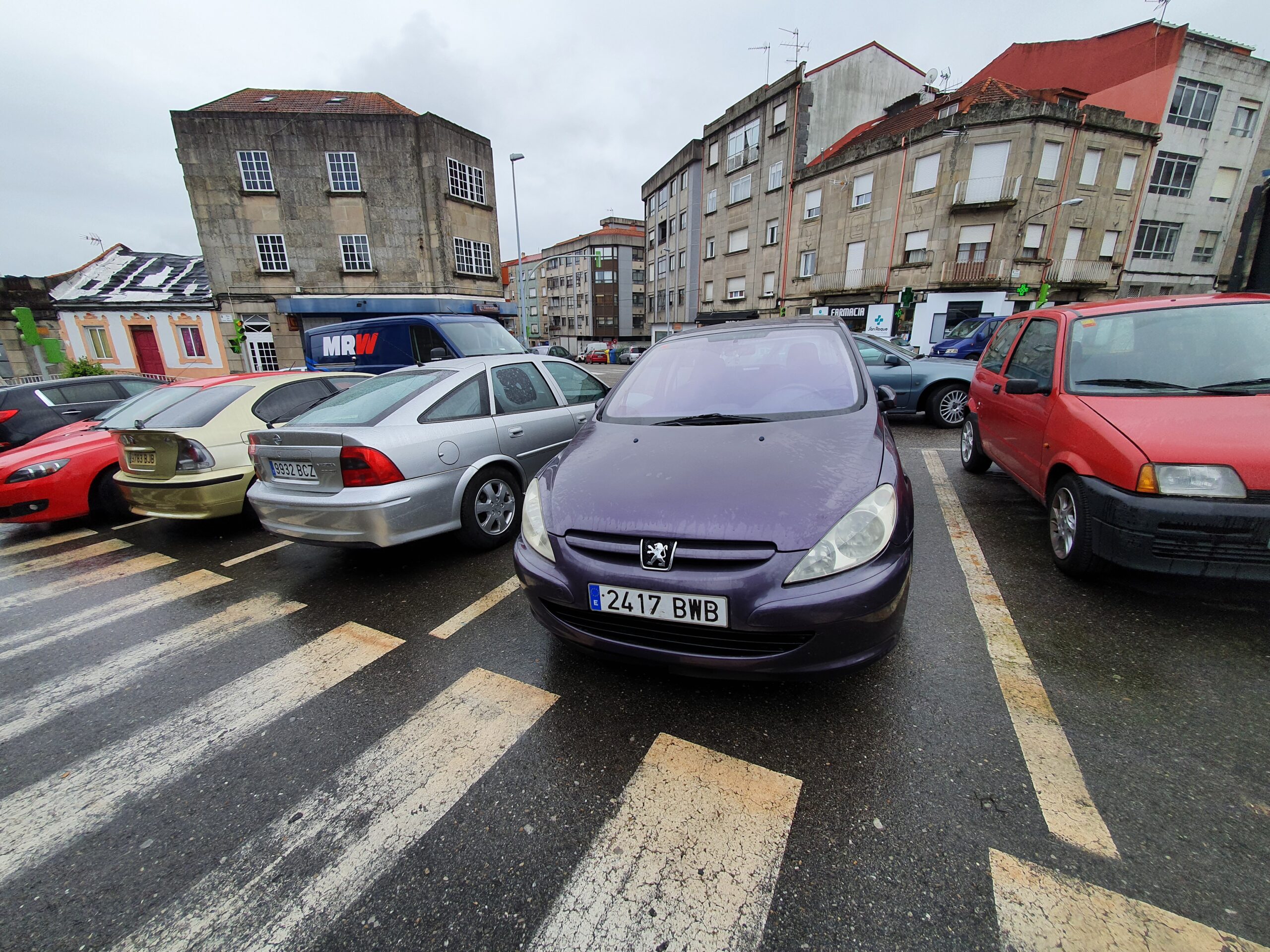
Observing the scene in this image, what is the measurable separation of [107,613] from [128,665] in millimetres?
1080

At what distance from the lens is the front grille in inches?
75.5

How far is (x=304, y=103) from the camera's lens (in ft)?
75.2

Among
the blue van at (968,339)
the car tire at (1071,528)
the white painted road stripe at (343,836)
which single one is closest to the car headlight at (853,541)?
the white painted road stripe at (343,836)

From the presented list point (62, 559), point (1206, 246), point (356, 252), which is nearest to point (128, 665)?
point (62, 559)

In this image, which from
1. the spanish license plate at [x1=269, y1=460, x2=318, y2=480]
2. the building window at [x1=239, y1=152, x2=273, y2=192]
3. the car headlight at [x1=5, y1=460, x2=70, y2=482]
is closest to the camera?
the spanish license plate at [x1=269, y1=460, x2=318, y2=480]

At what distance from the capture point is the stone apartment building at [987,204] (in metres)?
21.5

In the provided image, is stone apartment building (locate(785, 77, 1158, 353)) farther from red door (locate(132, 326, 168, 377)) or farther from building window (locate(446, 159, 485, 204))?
red door (locate(132, 326, 168, 377))

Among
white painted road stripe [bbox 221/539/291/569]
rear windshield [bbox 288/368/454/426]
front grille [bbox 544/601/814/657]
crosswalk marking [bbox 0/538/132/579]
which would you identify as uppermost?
rear windshield [bbox 288/368/454/426]

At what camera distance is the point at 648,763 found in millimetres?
1974

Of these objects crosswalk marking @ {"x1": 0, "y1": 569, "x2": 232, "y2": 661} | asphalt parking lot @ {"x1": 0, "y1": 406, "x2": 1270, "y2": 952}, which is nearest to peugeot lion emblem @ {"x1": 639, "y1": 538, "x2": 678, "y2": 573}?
asphalt parking lot @ {"x1": 0, "y1": 406, "x2": 1270, "y2": 952}

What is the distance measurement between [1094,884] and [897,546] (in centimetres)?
110

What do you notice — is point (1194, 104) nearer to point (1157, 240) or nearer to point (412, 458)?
point (1157, 240)

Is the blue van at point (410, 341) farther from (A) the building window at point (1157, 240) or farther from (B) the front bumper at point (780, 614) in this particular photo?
(A) the building window at point (1157, 240)

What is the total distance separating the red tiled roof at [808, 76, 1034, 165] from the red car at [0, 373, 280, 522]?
95.3 ft
